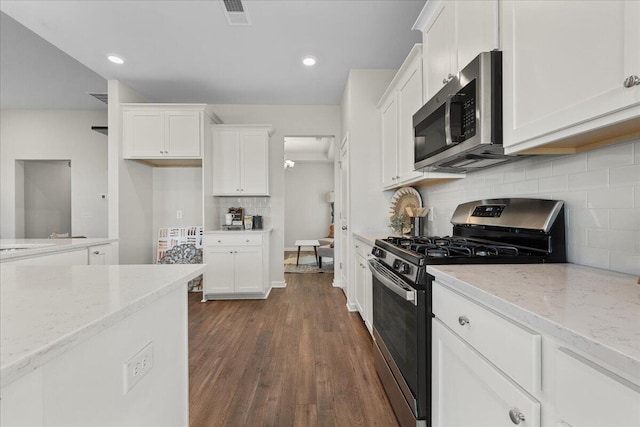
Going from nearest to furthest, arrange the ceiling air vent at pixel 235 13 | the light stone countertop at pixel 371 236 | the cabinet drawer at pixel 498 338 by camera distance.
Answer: the cabinet drawer at pixel 498 338 < the ceiling air vent at pixel 235 13 < the light stone countertop at pixel 371 236

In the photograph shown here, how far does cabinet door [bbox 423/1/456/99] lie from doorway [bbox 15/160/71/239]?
6.25 metres

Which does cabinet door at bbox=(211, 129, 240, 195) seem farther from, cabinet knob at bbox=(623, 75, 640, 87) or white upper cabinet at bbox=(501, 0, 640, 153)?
cabinet knob at bbox=(623, 75, 640, 87)

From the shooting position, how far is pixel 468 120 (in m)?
1.42

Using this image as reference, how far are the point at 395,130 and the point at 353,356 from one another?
6.54 feet

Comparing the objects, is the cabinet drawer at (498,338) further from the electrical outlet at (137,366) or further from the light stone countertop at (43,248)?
the light stone countertop at (43,248)

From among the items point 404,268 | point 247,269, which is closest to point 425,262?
point 404,268

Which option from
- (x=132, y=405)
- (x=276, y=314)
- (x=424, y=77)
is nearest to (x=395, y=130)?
(x=424, y=77)

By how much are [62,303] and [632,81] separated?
151cm

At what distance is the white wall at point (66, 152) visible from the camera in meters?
5.01

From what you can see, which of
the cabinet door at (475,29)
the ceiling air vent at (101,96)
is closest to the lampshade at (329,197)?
the ceiling air vent at (101,96)

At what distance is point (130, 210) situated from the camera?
3.85 m

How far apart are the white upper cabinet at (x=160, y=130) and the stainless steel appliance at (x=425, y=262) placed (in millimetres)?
3077

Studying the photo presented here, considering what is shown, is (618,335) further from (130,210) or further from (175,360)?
(130,210)

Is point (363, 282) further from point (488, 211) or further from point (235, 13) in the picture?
point (235, 13)
